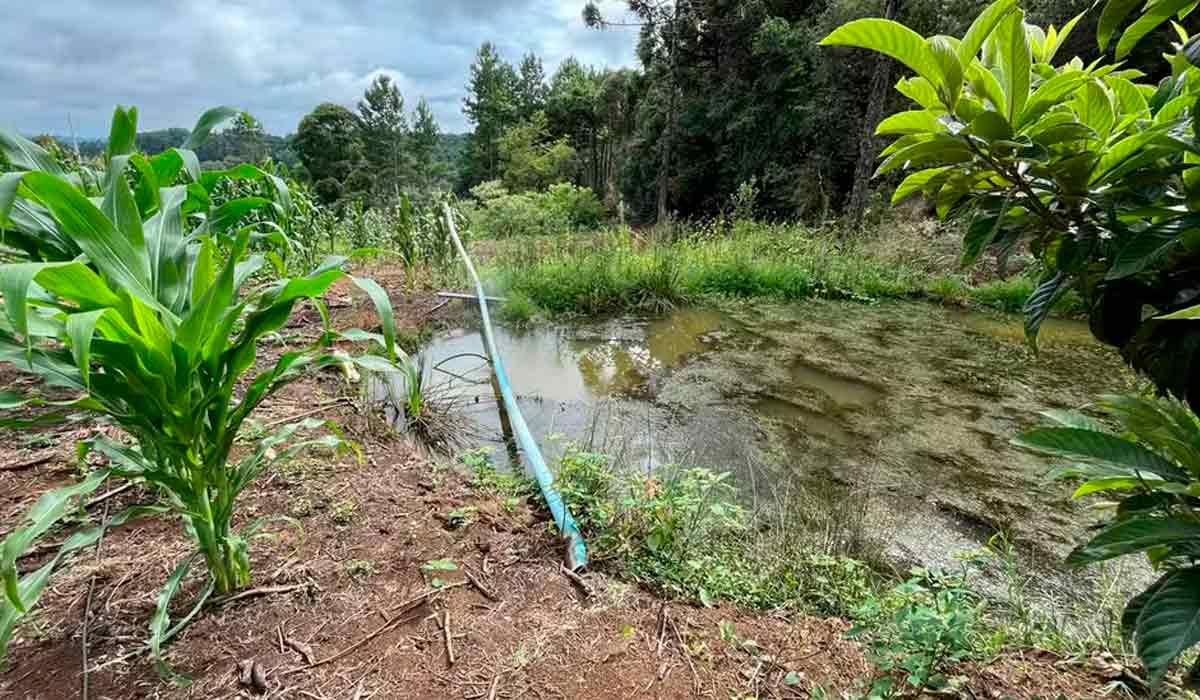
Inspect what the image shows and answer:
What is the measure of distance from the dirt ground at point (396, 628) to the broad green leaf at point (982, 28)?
124 cm

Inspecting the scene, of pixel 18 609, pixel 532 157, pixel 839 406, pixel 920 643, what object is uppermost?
pixel 532 157

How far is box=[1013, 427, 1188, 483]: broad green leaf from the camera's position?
64 cm

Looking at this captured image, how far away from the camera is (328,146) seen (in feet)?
97.5

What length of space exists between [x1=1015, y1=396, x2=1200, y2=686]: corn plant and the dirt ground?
26.5 inches

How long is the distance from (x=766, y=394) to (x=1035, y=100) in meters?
3.14

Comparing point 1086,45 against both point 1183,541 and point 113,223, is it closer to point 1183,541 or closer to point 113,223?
point 1183,541

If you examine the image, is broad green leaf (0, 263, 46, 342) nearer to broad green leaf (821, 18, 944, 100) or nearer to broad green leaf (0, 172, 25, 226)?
broad green leaf (0, 172, 25, 226)

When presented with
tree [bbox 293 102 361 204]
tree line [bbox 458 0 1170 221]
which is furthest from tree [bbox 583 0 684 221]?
tree [bbox 293 102 361 204]

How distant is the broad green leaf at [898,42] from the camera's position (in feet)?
2.07

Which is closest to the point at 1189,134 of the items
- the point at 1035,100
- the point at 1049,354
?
the point at 1035,100

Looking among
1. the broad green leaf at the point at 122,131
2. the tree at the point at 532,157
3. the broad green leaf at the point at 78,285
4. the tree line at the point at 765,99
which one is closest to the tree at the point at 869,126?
the tree line at the point at 765,99

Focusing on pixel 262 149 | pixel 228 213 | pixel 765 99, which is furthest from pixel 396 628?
pixel 765 99

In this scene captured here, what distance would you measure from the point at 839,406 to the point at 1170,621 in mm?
3045

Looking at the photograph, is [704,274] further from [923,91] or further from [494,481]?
[923,91]
